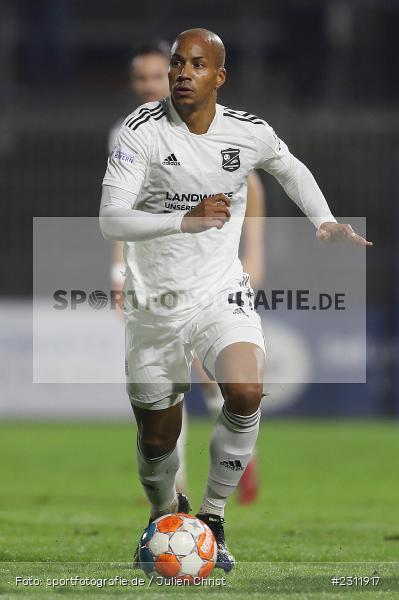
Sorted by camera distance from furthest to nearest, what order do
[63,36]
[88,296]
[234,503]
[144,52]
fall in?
[63,36], [88,296], [234,503], [144,52]

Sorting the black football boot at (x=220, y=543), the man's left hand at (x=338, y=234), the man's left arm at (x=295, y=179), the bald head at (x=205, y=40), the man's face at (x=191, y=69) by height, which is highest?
the bald head at (x=205, y=40)

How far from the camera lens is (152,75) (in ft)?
Answer: 24.0

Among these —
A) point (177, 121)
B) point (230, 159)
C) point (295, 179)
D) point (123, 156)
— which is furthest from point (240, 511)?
point (123, 156)

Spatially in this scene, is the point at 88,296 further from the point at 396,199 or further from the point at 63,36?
the point at 63,36

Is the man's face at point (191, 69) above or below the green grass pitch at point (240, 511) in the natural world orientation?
above

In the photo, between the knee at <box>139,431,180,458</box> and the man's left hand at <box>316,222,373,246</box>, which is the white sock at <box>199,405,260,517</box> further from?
the man's left hand at <box>316,222,373,246</box>

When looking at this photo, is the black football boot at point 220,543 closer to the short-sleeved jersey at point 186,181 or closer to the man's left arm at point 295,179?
the short-sleeved jersey at point 186,181

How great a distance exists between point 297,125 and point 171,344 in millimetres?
10171

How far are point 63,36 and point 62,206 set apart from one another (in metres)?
7.68

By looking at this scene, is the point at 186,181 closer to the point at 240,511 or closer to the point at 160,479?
the point at 160,479

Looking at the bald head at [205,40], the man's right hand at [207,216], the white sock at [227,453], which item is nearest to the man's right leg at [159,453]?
the white sock at [227,453]

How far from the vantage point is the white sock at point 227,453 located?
516 cm

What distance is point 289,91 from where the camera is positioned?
20.7 metres

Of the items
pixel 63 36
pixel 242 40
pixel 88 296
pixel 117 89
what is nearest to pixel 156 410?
pixel 88 296
